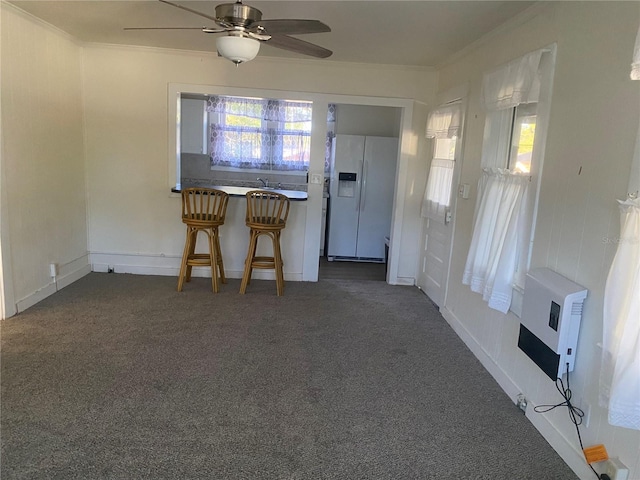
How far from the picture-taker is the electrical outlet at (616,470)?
5.93 feet

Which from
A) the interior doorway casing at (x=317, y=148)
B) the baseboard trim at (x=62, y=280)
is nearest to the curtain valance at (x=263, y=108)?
the interior doorway casing at (x=317, y=148)

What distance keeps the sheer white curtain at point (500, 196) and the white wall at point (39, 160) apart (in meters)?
3.47

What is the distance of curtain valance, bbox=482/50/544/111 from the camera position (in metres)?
2.63

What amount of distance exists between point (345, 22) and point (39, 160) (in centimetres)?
279

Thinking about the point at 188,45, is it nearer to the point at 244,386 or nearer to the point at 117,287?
the point at 117,287

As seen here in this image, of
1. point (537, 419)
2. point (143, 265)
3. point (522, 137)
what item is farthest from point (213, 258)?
point (537, 419)

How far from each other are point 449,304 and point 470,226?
80 cm

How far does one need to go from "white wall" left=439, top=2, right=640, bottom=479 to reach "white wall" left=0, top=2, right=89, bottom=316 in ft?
12.0

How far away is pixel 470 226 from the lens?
3.63 metres

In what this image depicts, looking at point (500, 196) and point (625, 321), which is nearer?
point (625, 321)

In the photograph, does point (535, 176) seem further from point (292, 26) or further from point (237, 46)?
point (237, 46)

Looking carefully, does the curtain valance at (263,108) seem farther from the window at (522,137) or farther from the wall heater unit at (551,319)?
the wall heater unit at (551,319)

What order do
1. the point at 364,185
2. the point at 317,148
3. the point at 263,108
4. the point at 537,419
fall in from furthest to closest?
the point at 263,108, the point at 364,185, the point at 317,148, the point at 537,419

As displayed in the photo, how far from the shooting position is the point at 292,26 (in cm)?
233
